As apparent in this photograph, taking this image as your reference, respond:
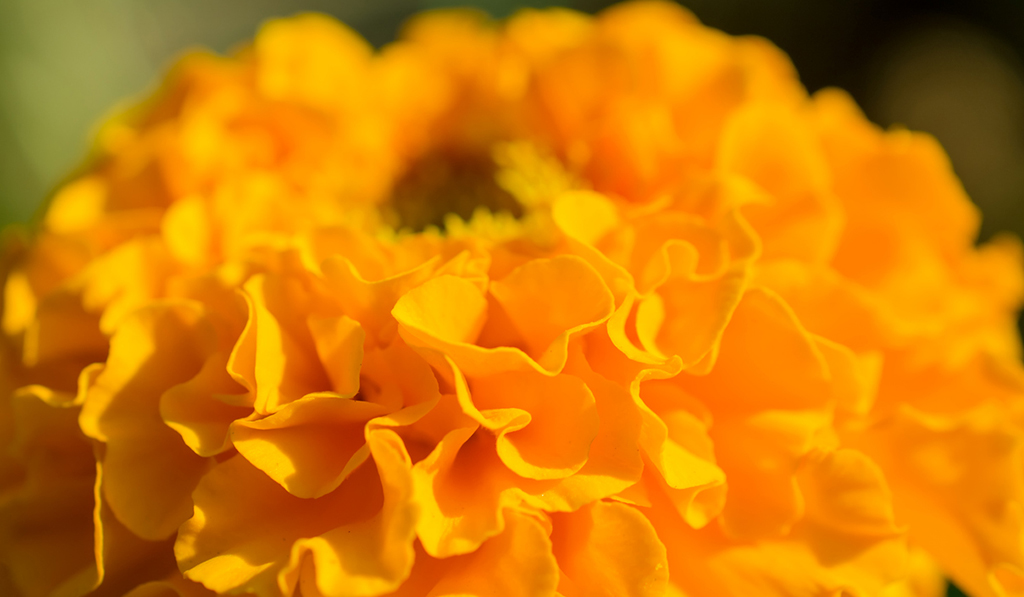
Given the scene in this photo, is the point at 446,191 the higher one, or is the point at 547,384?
the point at 547,384

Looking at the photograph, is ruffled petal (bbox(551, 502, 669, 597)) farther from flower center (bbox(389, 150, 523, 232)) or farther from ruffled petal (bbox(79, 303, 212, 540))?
flower center (bbox(389, 150, 523, 232))

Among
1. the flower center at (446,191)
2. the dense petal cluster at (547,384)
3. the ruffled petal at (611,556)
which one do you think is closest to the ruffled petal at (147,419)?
the dense petal cluster at (547,384)

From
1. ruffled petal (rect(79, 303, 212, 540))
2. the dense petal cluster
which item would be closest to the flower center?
the dense petal cluster

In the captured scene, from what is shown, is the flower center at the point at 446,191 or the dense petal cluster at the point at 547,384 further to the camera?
the flower center at the point at 446,191

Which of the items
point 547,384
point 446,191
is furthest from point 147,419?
point 446,191

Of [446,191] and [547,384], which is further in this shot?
[446,191]

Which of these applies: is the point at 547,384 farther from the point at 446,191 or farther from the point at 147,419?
the point at 446,191

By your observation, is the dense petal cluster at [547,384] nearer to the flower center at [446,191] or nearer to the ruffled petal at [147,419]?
the ruffled petal at [147,419]

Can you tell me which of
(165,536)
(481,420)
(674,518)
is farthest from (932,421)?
(165,536)
